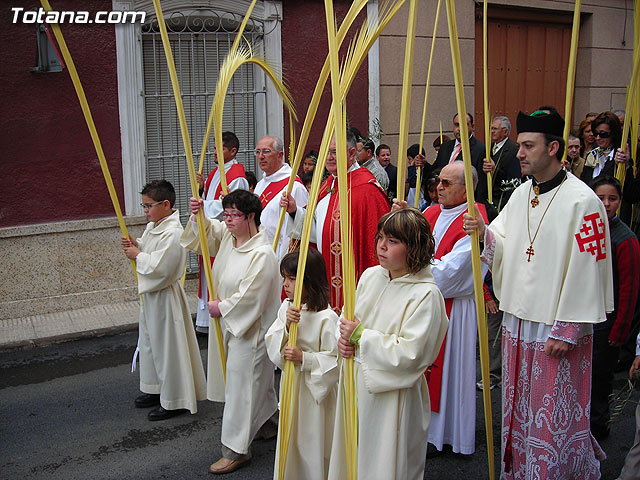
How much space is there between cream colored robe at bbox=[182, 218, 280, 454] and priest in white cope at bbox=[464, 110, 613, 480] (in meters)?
1.30

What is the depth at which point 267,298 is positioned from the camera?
4.23 metres

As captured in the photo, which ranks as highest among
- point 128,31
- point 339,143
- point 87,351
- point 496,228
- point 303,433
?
point 128,31

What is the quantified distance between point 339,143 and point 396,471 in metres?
1.49

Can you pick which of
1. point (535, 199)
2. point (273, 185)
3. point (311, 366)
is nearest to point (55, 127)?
point (273, 185)

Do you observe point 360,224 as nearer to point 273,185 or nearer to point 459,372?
point 459,372

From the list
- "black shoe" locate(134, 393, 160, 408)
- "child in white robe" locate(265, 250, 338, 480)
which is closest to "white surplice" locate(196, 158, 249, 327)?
"black shoe" locate(134, 393, 160, 408)

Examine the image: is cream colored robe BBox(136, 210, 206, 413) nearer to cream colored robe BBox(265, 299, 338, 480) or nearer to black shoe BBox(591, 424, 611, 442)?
cream colored robe BBox(265, 299, 338, 480)

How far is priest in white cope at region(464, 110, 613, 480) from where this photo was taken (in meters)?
3.52

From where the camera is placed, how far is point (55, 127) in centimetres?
780

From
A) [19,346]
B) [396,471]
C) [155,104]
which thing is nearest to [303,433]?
[396,471]

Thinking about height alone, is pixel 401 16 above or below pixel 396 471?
above

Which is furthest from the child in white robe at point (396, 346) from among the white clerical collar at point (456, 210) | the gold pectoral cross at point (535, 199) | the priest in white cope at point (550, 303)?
the white clerical collar at point (456, 210)

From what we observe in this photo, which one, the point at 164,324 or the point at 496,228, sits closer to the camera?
the point at 496,228

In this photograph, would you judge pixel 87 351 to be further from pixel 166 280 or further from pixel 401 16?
pixel 401 16
